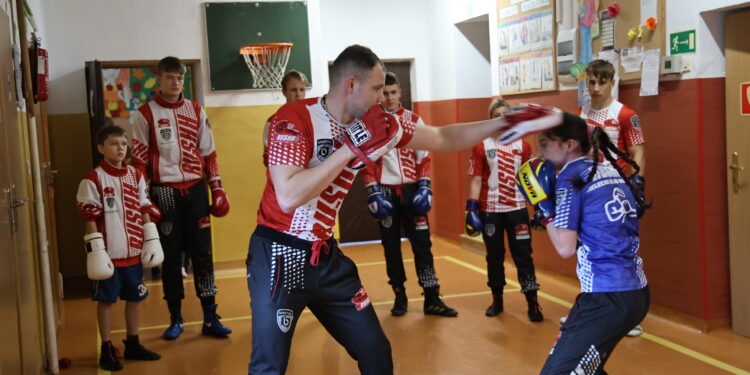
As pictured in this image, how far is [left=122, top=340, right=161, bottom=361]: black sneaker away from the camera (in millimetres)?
5238

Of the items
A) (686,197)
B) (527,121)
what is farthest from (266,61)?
(527,121)

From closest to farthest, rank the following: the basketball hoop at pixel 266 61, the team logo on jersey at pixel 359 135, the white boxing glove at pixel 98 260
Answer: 1. the team logo on jersey at pixel 359 135
2. the white boxing glove at pixel 98 260
3. the basketball hoop at pixel 266 61

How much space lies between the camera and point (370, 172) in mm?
5812

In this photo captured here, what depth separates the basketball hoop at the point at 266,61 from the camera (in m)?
8.01

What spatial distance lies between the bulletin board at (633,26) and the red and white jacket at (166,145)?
3.35 meters

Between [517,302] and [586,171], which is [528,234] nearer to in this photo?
[517,302]

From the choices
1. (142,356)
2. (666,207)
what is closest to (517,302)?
(666,207)

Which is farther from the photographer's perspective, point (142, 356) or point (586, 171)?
point (142, 356)

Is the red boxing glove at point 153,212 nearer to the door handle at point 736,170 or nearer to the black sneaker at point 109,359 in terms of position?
the black sneaker at point 109,359

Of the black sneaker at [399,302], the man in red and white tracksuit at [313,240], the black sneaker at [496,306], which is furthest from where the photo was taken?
the black sneaker at [399,302]

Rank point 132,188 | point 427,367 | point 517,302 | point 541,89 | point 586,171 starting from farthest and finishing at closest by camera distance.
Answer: point 541,89, point 517,302, point 132,188, point 427,367, point 586,171

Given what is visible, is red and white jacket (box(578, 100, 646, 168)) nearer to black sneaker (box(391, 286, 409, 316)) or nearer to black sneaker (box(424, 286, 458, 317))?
black sneaker (box(424, 286, 458, 317))

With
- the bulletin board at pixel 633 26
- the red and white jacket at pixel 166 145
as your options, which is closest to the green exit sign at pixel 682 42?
the bulletin board at pixel 633 26

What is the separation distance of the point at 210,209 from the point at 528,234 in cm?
244
